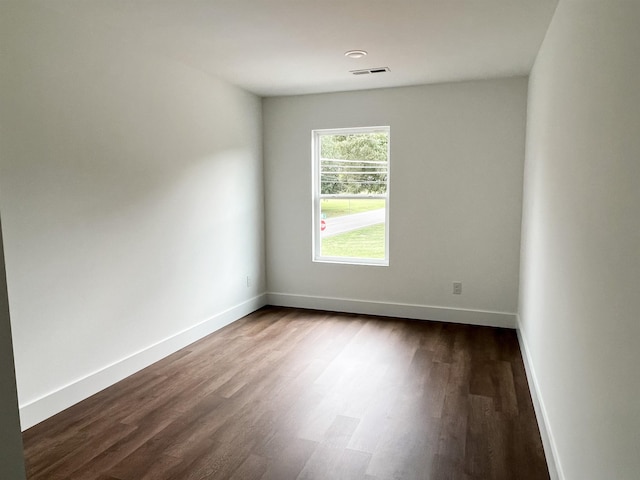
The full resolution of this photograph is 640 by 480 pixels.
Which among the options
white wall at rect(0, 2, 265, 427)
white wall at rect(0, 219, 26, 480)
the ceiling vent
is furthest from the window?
white wall at rect(0, 219, 26, 480)

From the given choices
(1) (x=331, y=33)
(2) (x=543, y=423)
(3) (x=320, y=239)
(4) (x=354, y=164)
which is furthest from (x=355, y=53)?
(2) (x=543, y=423)

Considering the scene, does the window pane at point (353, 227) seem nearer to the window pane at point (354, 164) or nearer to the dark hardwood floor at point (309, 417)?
the window pane at point (354, 164)

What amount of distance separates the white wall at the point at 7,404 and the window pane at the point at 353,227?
434cm

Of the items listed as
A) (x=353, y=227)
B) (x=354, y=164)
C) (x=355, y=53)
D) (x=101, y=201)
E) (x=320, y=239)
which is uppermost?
(x=355, y=53)

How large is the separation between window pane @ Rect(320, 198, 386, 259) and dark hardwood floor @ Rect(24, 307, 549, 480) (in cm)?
129

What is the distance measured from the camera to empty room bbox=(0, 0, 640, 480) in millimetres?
1755

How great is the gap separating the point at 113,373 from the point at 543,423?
2830mm

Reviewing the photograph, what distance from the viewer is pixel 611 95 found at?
54.0 inches

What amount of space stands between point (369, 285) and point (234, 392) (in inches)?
89.6

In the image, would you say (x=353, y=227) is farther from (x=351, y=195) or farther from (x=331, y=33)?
(x=331, y=33)

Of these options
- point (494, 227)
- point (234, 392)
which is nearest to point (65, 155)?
point (234, 392)

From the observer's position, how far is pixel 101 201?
120 inches

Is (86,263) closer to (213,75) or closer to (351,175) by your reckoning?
(213,75)

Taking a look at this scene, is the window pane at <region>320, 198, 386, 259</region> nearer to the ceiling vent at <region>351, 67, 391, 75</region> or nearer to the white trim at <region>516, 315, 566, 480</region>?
the ceiling vent at <region>351, 67, 391, 75</region>
